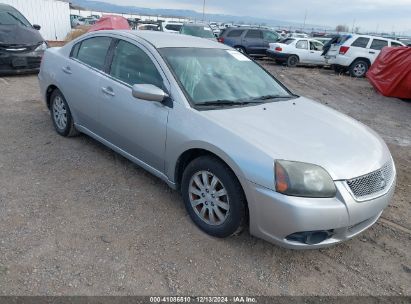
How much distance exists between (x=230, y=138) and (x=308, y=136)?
25.5 inches

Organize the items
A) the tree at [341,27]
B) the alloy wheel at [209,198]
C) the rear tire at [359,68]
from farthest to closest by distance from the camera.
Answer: the tree at [341,27] → the rear tire at [359,68] → the alloy wheel at [209,198]

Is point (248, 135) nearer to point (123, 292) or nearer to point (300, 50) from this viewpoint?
point (123, 292)

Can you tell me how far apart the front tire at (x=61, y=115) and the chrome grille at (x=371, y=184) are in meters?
3.49

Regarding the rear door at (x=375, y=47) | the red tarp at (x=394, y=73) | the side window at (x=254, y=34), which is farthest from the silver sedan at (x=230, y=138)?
the side window at (x=254, y=34)

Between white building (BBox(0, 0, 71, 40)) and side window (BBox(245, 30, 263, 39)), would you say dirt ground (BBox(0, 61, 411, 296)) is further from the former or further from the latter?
white building (BBox(0, 0, 71, 40))

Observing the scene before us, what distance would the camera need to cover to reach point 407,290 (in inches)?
98.0

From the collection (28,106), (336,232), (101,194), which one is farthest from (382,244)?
(28,106)

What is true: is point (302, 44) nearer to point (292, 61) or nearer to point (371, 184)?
point (292, 61)

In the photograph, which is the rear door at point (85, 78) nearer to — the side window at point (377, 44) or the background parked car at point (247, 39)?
the side window at point (377, 44)

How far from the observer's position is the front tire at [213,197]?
2602mm

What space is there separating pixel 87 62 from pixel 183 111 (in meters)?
1.86

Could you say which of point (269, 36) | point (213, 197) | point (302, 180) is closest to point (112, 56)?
point (213, 197)

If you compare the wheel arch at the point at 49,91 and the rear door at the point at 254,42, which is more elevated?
A: the wheel arch at the point at 49,91

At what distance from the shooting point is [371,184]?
8.45 ft
